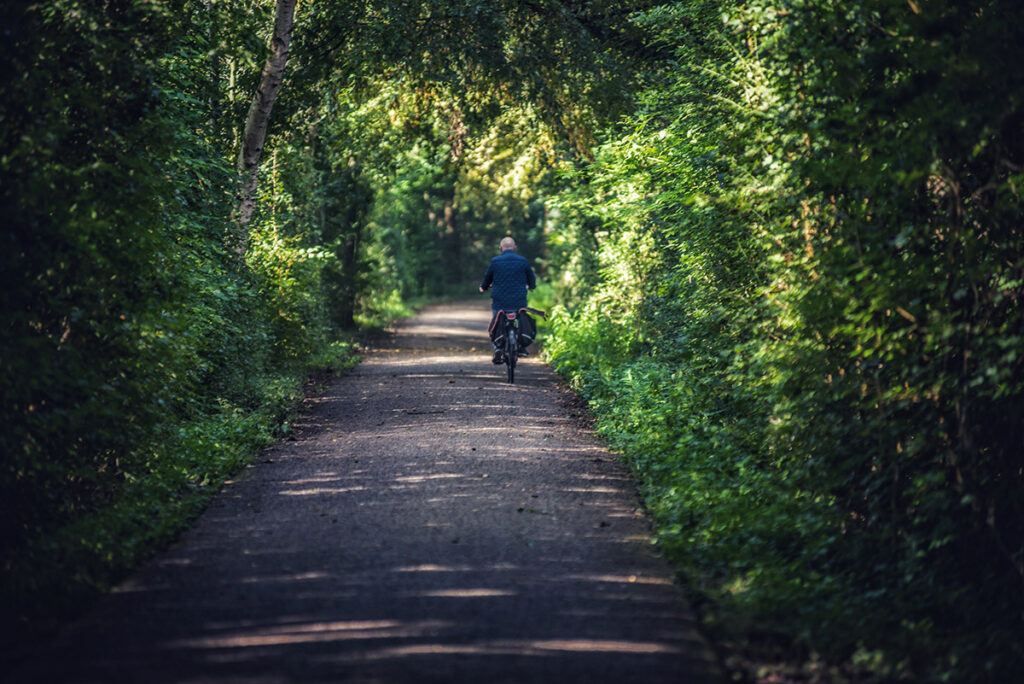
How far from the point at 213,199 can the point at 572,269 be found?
14.0 metres

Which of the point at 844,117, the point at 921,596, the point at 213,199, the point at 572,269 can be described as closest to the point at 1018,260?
the point at 844,117

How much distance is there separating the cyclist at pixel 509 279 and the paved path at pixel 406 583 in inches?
203

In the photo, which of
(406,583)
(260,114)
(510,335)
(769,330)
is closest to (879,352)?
(769,330)

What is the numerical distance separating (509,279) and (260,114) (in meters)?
4.57

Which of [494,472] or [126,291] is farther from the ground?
[126,291]

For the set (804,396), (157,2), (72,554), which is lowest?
(72,554)

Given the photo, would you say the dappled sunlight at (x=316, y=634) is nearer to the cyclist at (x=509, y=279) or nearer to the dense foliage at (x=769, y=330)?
the dense foliage at (x=769, y=330)

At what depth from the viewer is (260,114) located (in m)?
14.4

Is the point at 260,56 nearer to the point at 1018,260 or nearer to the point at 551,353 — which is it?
the point at 551,353

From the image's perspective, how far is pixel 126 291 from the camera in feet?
23.9

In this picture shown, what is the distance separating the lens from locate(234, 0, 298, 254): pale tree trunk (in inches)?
544

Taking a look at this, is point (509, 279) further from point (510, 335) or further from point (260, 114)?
point (260, 114)

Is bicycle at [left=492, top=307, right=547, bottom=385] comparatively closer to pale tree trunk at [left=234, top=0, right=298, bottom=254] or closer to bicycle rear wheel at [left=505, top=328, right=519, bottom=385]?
bicycle rear wheel at [left=505, top=328, right=519, bottom=385]

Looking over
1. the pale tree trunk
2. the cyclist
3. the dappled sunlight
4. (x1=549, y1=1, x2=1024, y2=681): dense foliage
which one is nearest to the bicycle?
the cyclist
